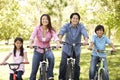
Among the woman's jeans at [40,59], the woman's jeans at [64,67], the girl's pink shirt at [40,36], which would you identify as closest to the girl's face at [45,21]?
the girl's pink shirt at [40,36]

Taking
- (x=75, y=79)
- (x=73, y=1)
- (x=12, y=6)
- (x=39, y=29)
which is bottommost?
(x=75, y=79)

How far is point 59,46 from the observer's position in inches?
393

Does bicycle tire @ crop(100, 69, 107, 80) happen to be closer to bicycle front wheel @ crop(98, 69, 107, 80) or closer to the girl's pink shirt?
bicycle front wheel @ crop(98, 69, 107, 80)

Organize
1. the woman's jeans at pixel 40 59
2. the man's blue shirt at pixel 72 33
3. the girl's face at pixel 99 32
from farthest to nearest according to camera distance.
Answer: the man's blue shirt at pixel 72 33 → the girl's face at pixel 99 32 → the woman's jeans at pixel 40 59

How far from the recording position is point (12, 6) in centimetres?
2412

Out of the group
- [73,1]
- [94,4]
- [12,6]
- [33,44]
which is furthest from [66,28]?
[73,1]

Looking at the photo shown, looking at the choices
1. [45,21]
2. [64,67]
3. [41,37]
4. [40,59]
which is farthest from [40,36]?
[64,67]

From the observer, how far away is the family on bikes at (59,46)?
10203mm

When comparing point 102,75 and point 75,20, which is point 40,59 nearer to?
point 75,20

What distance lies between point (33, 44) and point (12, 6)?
14060 millimetres

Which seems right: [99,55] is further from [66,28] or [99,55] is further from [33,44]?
[33,44]

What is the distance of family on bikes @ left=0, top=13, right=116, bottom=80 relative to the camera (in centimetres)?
1020

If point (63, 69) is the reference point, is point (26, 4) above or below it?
above

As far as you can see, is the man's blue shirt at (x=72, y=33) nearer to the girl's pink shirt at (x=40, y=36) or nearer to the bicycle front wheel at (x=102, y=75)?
the girl's pink shirt at (x=40, y=36)
